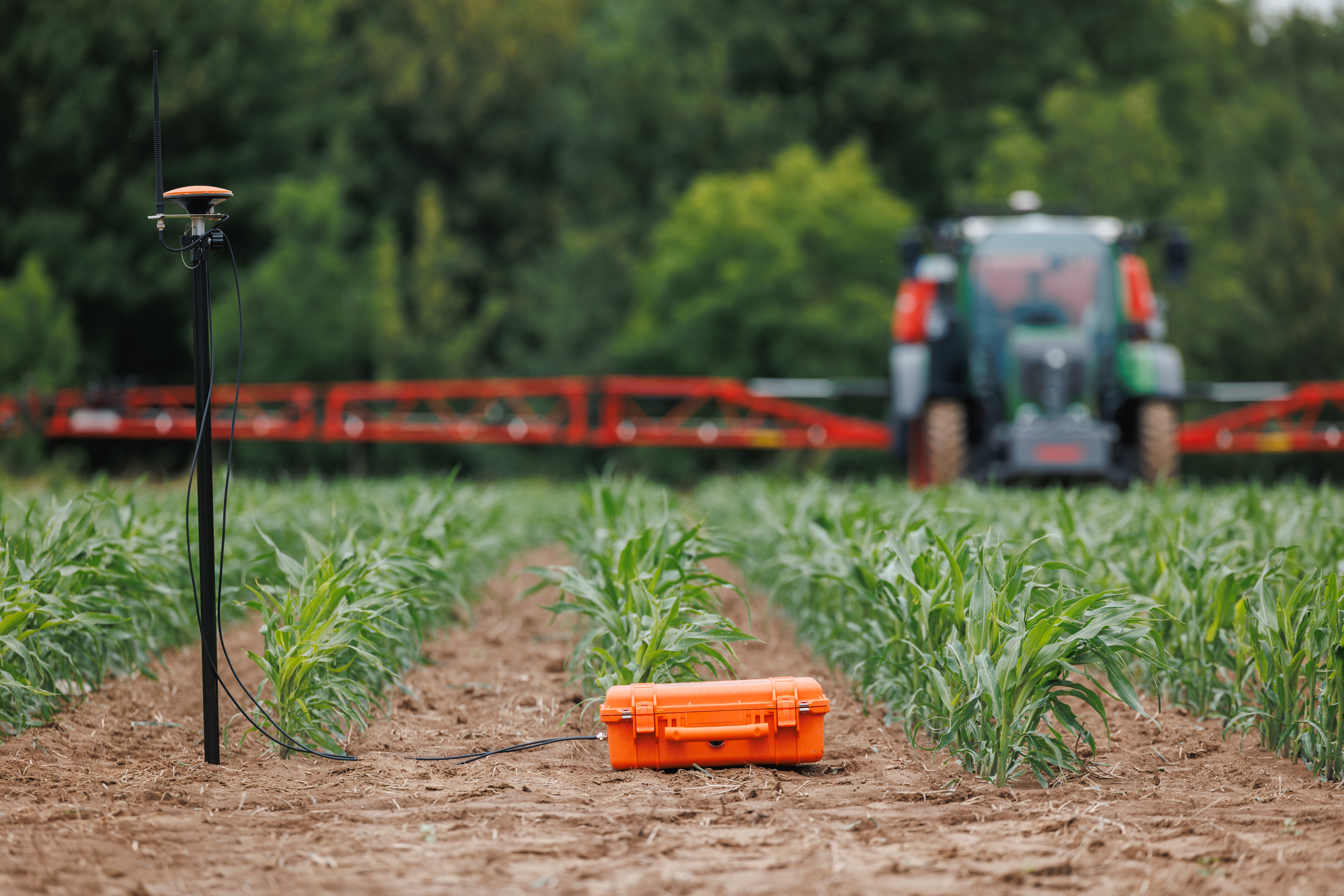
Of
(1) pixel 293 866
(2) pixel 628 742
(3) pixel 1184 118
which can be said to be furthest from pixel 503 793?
(3) pixel 1184 118

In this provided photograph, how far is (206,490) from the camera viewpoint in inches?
174

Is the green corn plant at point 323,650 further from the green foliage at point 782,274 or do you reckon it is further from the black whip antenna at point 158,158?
the green foliage at point 782,274

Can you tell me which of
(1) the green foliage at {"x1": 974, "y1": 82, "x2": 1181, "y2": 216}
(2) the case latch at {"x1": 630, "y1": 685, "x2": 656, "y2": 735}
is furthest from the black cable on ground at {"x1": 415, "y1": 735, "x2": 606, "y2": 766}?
(1) the green foliage at {"x1": 974, "y1": 82, "x2": 1181, "y2": 216}

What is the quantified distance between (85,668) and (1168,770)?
4520 mm

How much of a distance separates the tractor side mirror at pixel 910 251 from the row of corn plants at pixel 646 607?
6.97 metres

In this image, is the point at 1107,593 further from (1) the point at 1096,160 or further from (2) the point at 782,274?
(1) the point at 1096,160

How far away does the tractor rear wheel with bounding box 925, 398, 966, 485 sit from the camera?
39.9 feet

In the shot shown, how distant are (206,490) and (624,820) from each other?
1877 mm

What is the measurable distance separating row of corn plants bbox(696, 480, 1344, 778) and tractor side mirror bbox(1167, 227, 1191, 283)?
15.8ft

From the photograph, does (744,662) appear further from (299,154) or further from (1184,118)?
(1184,118)

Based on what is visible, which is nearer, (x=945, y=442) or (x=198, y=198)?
(x=198, y=198)

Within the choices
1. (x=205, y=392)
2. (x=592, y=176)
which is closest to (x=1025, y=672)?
(x=205, y=392)

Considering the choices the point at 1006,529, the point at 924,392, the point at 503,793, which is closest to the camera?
the point at 503,793

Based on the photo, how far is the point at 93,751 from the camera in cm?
467
